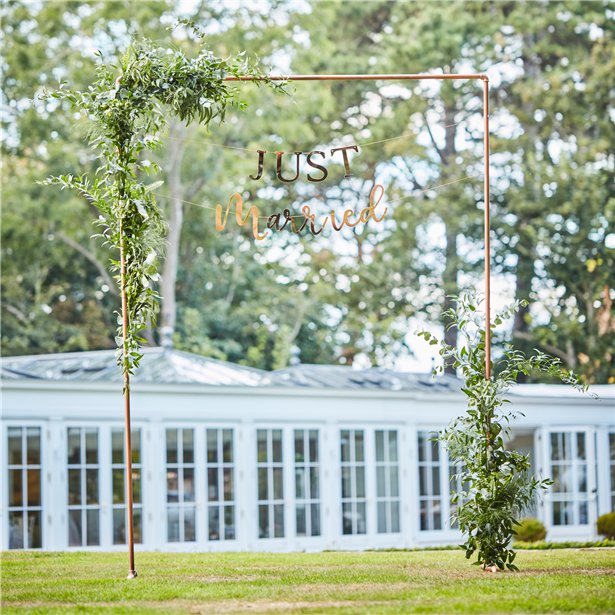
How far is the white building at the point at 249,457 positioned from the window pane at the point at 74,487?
2cm

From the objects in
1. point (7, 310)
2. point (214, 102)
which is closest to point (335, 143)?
point (7, 310)

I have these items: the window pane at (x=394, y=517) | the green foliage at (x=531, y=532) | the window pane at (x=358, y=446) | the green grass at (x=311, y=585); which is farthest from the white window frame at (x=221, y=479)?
the green grass at (x=311, y=585)

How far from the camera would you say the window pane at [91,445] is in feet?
44.6

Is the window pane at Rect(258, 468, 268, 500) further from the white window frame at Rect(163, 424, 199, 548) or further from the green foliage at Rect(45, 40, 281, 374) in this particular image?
the green foliage at Rect(45, 40, 281, 374)

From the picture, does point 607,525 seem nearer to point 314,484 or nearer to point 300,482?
point 314,484

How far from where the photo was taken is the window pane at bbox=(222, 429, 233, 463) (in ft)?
47.0

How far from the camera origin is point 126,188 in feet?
25.5

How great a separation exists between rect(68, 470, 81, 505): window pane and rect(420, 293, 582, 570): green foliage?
6745 mm

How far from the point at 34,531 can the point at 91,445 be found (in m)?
1.21

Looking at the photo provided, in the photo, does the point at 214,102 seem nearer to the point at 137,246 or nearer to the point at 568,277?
the point at 137,246

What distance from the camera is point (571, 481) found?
53.5 ft

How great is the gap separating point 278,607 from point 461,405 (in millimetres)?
9808

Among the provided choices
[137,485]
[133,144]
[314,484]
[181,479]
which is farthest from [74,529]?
[133,144]

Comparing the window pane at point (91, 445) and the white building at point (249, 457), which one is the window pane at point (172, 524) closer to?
the white building at point (249, 457)
